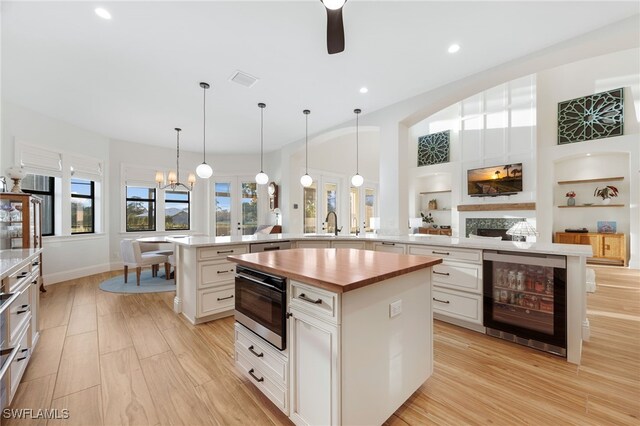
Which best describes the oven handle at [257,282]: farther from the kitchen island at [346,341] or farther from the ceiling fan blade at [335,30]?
the ceiling fan blade at [335,30]

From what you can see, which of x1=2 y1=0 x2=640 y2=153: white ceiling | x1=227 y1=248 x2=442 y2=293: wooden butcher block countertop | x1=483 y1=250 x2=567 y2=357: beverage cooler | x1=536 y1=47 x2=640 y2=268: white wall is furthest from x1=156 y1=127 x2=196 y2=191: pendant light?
x1=536 y1=47 x2=640 y2=268: white wall

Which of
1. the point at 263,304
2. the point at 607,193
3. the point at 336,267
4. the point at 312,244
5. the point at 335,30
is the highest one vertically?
the point at 335,30

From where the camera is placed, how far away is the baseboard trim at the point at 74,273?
4.51 m

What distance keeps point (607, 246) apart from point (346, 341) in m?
8.54

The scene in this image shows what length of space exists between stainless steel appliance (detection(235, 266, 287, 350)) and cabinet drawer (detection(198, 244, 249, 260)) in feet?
3.95

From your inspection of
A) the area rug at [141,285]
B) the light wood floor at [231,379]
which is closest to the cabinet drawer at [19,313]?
the light wood floor at [231,379]

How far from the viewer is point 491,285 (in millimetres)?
2475

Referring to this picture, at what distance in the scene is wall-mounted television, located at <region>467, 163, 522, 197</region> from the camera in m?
6.39

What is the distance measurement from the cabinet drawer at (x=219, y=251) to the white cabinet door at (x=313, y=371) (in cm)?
180

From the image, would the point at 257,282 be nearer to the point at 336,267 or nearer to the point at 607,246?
the point at 336,267

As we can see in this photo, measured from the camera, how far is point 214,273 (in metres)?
2.93

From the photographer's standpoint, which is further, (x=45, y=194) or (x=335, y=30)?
(x=45, y=194)

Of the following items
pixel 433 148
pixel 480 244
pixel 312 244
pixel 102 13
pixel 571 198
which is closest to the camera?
pixel 102 13

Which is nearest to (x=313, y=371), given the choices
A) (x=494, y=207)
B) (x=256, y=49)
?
(x=256, y=49)
